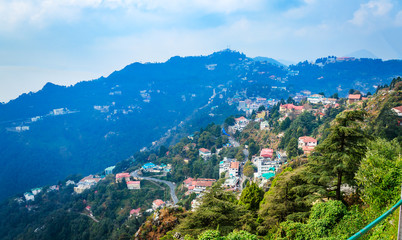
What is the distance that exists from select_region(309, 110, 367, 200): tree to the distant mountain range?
76273mm

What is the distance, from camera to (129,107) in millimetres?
135000

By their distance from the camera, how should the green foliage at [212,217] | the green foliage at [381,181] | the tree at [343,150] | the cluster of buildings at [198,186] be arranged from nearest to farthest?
1. the green foliage at [381,181]
2. the tree at [343,150]
3. the green foliage at [212,217]
4. the cluster of buildings at [198,186]

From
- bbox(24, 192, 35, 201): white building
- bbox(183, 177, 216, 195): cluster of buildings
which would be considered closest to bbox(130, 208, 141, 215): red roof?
bbox(183, 177, 216, 195): cluster of buildings

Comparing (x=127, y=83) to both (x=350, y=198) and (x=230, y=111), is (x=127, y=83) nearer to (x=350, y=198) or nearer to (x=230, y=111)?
(x=230, y=111)

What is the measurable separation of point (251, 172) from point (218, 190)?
75.2ft

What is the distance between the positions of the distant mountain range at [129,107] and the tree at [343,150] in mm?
76273

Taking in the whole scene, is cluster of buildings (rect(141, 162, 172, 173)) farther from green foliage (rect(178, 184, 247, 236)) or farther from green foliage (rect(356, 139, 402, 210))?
green foliage (rect(356, 139, 402, 210))

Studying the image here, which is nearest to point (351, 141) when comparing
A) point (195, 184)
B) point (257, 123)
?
point (195, 184)

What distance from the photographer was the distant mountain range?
288 ft

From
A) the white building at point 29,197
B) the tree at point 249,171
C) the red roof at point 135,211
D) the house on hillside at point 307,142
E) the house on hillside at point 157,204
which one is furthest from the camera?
Result: the white building at point 29,197

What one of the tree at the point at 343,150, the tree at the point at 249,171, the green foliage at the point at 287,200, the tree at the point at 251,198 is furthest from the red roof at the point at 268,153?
the tree at the point at 343,150

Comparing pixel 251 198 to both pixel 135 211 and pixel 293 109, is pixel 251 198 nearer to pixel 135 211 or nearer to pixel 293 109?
pixel 135 211

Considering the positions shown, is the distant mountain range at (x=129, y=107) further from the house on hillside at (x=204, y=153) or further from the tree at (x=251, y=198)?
the tree at (x=251, y=198)

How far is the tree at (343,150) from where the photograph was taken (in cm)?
797
